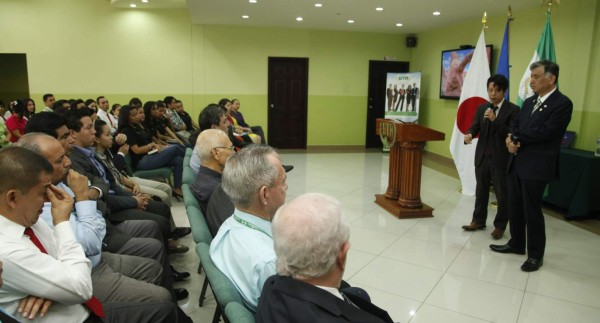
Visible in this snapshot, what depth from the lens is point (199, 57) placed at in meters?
9.39

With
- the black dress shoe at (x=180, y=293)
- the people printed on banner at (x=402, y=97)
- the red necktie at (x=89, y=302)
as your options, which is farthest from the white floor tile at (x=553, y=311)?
the people printed on banner at (x=402, y=97)

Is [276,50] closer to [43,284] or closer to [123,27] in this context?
[123,27]

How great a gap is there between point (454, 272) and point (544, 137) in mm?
1274

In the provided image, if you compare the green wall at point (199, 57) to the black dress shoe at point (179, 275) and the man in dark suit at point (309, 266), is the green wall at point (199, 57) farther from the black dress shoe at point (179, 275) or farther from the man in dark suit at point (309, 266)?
the man in dark suit at point (309, 266)

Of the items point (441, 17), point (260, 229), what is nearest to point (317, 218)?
point (260, 229)

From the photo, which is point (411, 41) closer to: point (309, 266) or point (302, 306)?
point (309, 266)

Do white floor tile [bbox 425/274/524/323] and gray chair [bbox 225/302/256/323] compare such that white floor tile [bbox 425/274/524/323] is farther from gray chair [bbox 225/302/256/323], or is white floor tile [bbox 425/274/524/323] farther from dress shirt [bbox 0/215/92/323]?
dress shirt [bbox 0/215/92/323]

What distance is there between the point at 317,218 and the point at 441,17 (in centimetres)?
753

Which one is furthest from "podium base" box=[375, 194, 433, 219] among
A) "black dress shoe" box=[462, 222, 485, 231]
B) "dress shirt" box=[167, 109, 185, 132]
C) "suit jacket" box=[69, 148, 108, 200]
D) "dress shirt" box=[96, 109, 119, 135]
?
Answer: "dress shirt" box=[96, 109, 119, 135]

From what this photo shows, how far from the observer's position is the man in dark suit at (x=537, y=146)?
3.16 m

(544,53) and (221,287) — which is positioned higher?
(544,53)

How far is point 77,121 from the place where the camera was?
2.93 meters

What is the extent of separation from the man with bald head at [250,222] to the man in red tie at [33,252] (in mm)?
508

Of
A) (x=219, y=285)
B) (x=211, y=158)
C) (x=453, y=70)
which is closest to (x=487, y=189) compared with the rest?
(x=211, y=158)
